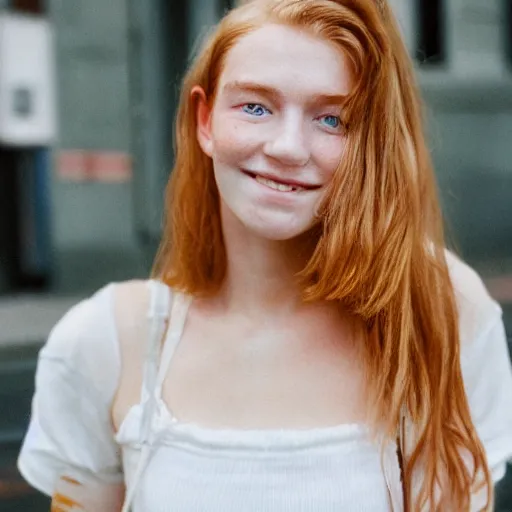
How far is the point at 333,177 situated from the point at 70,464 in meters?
0.63

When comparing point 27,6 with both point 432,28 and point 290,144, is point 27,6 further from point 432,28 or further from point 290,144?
point 290,144

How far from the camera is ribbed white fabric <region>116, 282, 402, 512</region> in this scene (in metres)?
1.38

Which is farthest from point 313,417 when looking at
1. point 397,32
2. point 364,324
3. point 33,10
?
point 33,10

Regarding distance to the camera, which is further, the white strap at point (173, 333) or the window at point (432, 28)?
the window at point (432, 28)

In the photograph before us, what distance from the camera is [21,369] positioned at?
5766 millimetres

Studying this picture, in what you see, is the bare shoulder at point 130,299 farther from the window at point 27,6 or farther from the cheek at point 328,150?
the window at point 27,6

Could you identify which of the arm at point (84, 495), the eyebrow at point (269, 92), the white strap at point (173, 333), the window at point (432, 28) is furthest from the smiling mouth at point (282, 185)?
the window at point (432, 28)

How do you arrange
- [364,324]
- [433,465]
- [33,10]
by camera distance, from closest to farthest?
[433,465] < [364,324] < [33,10]

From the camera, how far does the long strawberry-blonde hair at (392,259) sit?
1.41 m

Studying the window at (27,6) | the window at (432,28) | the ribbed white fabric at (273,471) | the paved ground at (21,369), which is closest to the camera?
the ribbed white fabric at (273,471)

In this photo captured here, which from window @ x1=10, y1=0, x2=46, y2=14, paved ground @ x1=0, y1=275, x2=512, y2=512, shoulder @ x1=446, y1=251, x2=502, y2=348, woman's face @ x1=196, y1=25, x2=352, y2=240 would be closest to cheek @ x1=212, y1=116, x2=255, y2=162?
woman's face @ x1=196, y1=25, x2=352, y2=240

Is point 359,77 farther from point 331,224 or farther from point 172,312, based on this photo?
point 172,312

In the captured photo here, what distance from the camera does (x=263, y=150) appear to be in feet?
4.72

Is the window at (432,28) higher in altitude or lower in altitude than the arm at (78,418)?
higher
